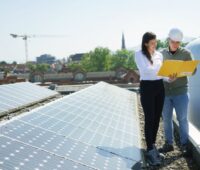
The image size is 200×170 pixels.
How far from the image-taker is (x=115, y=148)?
545 cm

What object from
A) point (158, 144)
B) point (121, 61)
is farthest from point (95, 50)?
point (158, 144)

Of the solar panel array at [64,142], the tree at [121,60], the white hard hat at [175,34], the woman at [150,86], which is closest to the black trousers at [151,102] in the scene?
the woman at [150,86]

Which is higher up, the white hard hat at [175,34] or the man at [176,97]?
the white hard hat at [175,34]

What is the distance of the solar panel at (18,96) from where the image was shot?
1074 cm

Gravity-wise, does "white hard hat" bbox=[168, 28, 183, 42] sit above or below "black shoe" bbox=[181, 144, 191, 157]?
above

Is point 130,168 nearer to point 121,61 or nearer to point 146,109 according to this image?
point 146,109

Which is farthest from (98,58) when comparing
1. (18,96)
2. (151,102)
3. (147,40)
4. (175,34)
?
(147,40)

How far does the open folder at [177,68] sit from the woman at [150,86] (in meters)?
0.13

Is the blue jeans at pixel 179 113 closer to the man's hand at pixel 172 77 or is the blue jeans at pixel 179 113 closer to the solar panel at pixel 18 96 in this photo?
the man's hand at pixel 172 77

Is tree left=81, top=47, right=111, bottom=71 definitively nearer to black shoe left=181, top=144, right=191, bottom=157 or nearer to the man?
the man

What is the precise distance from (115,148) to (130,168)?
2.48ft

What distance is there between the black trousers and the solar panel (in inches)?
187

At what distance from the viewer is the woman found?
595cm

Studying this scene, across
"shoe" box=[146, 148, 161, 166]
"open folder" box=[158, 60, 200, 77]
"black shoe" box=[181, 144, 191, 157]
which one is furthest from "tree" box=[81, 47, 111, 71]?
"shoe" box=[146, 148, 161, 166]
